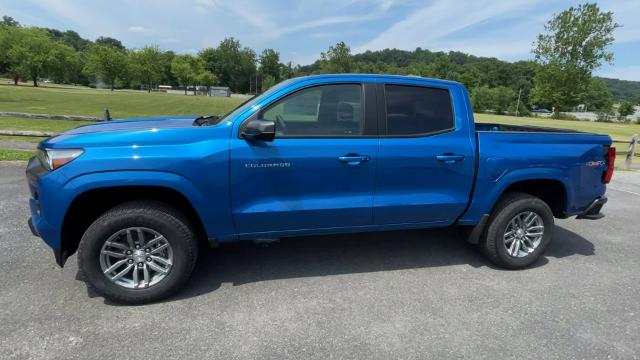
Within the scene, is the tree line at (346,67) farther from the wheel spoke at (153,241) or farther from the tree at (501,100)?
the wheel spoke at (153,241)

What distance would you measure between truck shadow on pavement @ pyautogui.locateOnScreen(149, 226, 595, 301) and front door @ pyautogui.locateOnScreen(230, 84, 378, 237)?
0.60 m

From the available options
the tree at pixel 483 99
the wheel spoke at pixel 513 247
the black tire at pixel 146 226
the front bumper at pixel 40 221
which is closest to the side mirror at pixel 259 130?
the black tire at pixel 146 226

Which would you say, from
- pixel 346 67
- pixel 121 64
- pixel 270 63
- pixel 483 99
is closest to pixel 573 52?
pixel 346 67

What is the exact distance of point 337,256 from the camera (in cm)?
406

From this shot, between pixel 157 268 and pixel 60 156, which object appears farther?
pixel 157 268

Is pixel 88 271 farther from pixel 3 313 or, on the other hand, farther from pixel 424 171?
pixel 424 171

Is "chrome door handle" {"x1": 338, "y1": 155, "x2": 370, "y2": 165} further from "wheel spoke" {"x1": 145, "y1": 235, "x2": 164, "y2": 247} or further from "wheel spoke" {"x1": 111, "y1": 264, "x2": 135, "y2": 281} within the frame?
"wheel spoke" {"x1": 111, "y1": 264, "x2": 135, "y2": 281}

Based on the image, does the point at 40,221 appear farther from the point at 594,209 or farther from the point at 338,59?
the point at 338,59

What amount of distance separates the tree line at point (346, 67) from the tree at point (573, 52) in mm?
98

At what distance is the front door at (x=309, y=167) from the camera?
3.06 metres

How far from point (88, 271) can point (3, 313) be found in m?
0.67

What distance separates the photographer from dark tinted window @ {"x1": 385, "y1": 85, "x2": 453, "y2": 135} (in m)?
3.43

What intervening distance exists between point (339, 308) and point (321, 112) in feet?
5.62

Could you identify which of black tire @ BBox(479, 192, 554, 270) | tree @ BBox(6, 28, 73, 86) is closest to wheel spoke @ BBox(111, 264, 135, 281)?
black tire @ BBox(479, 192, 554, 270)
